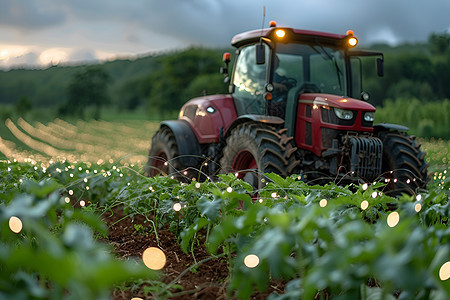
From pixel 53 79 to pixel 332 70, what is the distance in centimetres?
7150

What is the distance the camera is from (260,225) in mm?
2006

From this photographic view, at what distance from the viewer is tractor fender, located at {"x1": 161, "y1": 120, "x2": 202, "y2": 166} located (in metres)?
5.89

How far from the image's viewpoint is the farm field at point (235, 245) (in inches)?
37.5

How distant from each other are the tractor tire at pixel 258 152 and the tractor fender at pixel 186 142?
783mm

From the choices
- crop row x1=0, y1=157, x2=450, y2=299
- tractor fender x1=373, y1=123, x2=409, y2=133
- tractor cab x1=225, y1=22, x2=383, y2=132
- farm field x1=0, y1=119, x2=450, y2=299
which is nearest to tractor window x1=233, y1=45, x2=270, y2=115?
tractor cab x1=225, y1=22, x2=383, y2=132

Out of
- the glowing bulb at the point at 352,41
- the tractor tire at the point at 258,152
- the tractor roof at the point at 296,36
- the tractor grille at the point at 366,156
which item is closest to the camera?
the tractor tire at the point at 258,152

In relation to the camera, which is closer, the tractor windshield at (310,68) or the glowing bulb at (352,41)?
the tractor windshield at (310,68)

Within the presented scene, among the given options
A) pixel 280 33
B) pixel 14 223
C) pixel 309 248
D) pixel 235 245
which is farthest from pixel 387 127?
pixel 14 223

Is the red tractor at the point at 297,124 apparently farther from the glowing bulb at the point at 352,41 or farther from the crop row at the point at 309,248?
the crop row at the point at 309,248

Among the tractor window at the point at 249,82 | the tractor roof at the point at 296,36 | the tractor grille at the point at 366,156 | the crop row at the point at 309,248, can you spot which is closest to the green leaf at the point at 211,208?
the crop row at the point at 309,248

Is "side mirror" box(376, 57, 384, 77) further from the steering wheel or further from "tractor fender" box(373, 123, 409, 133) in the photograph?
the steering wheel

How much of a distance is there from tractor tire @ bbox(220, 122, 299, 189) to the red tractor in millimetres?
11

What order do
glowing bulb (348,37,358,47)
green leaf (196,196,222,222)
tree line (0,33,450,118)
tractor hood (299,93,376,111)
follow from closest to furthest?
1. green leaf (196,196,222,222)
2. tractor hood (299,93,376,111)
3. glowing bulb (348,37,358,47)
4. tree line (0,33,450,118)

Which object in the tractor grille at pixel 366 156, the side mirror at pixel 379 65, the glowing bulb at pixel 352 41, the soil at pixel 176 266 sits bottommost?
the soil at pixel 176 266
